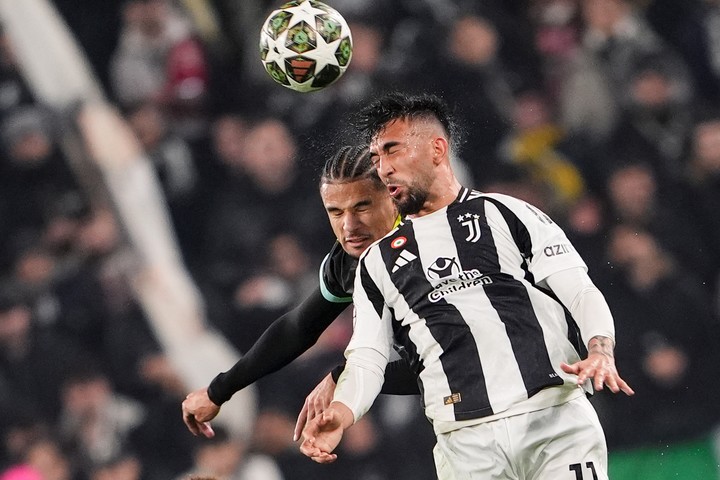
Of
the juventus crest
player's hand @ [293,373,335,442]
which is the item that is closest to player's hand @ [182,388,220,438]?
player's hand @ [293,373,335,442]

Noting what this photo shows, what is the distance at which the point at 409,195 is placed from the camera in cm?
357

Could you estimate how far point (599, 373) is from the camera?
2.95m

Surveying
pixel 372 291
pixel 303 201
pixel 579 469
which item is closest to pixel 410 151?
pixel 372 291

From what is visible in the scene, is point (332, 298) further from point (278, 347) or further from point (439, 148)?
point (439, 148)

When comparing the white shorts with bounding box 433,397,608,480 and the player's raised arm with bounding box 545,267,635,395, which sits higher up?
the player's raised arm with bounding box 545,267,635,395

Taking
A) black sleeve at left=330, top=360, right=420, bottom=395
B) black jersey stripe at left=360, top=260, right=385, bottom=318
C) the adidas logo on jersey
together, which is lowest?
black sleeve at left=330, top=360, right=420, bottom=395

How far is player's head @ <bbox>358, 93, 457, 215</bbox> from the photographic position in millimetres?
3574

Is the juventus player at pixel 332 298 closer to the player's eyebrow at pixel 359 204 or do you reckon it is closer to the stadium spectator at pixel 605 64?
the player's eyebrow at pixel 359 204

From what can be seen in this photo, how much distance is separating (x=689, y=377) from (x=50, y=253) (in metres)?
4.39

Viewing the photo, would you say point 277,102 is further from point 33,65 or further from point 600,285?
point 600,285

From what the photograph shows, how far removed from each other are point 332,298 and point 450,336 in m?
1.08

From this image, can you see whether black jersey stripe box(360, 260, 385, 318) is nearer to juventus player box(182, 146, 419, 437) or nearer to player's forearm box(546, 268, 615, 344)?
juventus player box(182, 146, 419, 437)

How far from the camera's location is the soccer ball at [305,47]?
4.27 m

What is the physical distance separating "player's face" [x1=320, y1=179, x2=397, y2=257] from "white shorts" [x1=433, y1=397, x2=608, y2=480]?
100cm
